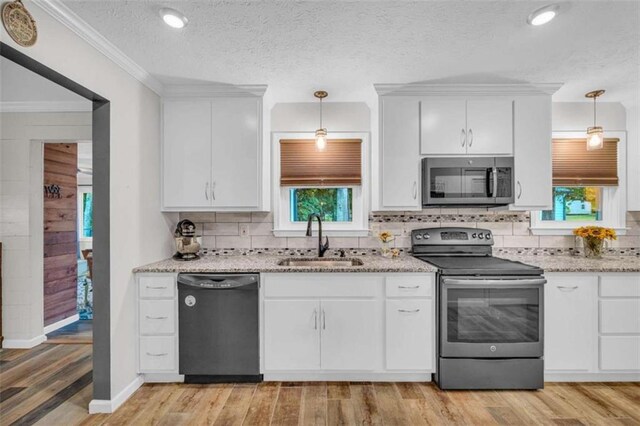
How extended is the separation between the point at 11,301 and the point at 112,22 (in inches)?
121

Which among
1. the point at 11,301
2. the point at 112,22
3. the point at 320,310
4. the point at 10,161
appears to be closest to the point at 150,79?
the point at 112,22

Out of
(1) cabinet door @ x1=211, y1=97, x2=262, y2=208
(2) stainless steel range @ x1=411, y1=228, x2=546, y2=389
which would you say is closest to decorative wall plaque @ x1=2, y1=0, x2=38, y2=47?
Result: (1) cabinet door @ x1=211, y1=97, x2=262, y2=208

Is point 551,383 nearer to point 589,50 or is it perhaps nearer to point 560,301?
point 560,301

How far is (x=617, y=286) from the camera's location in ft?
8.30

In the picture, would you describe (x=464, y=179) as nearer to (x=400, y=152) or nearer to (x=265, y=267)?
(x=400, y=152)

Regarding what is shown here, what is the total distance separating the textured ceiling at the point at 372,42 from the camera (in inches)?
71.1

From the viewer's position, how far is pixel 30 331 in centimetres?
329

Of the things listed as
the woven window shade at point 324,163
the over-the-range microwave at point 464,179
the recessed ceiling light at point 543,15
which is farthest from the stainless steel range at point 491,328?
the recessed ceiling light at point 543,15

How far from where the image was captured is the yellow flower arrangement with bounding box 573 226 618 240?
2.93 m

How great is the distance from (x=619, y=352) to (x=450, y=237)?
4.81 ft

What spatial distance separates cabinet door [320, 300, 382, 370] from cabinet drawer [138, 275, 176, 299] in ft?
3.79

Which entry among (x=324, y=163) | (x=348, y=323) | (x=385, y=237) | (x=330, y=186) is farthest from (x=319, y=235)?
(x=348, y=323)

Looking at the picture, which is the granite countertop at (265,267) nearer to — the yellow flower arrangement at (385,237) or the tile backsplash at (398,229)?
the yellow flower arrangement at (385,237)

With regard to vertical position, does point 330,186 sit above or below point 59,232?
above
